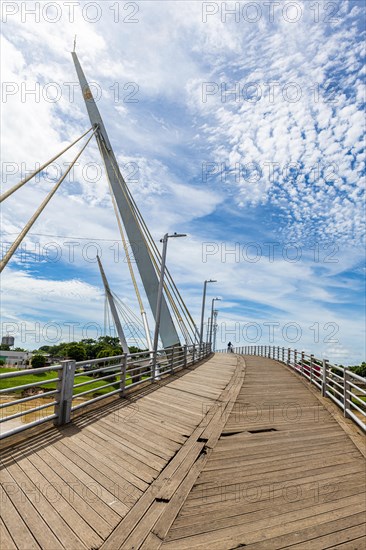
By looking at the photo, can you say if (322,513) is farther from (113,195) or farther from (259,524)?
(113,195)

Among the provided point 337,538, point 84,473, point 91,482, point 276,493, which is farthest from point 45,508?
point 337,538

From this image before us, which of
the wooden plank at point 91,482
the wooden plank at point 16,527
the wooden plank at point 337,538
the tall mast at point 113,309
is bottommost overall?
the wooden plank at point 337,538

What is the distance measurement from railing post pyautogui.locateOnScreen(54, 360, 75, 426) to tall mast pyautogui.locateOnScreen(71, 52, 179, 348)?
560 inches

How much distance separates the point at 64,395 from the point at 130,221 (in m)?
18.2

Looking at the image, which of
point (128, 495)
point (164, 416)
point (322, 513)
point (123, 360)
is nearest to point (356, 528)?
point (322, 513)

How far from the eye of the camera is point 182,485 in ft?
14.3

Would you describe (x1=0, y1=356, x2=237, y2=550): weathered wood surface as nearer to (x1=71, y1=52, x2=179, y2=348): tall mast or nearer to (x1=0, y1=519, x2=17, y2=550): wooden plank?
(x1=0, y1=519, x2=17, y2=550): wooden plank

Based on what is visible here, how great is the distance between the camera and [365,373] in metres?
81.6

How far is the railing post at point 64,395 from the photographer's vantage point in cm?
646

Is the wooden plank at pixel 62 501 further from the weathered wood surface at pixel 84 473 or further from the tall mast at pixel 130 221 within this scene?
the tall mast at pixel 130 221

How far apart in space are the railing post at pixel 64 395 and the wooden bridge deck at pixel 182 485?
0.92 feet

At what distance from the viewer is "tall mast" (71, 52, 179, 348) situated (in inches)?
831

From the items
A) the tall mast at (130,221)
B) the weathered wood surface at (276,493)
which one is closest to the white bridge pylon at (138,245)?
the tall mast at (130,221)

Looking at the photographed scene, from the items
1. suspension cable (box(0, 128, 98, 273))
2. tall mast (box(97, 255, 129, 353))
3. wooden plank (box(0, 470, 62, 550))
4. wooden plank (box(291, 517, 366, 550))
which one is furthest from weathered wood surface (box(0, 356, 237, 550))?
tall mast (box(97, 255, 129, 353))
